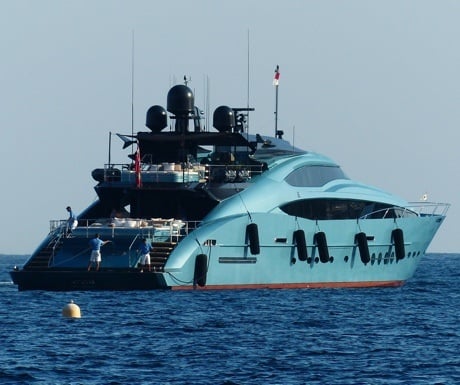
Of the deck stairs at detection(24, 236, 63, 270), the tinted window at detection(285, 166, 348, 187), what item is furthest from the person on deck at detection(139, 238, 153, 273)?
the tinted window at detection(285, 166, 348, 187)

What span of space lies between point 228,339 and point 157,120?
89.9 ft

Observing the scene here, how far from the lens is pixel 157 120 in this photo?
241ft

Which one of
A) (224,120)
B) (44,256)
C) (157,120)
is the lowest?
(44,256)

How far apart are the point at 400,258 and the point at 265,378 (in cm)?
3491

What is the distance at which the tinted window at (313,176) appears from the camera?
6890 cm

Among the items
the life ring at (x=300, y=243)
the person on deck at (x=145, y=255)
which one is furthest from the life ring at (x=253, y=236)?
the person on deck at (x=145, y=255)

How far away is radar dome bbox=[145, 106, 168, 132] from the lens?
73.5 meters

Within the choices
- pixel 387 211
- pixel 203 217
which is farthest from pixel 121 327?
pixel 387 211

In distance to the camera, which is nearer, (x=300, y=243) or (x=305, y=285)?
(x=300, y=243)

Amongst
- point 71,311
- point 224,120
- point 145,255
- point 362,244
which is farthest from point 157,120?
point 71,311

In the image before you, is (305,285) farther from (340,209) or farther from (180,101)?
(180,101)

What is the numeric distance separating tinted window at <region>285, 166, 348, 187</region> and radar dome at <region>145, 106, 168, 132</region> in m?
7.42

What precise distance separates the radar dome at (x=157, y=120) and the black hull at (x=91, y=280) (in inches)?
536

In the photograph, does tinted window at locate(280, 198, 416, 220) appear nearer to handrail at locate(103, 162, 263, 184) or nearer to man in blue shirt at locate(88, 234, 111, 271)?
handrail at locate(103, 162, 263, 184)
